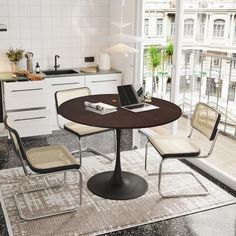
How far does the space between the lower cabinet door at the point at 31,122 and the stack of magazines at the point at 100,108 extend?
5.49ft

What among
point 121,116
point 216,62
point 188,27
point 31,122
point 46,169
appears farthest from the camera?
point 31,122

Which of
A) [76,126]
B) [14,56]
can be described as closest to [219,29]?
[76,126]

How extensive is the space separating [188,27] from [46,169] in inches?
98.8

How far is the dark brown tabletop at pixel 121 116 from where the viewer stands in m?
3.22

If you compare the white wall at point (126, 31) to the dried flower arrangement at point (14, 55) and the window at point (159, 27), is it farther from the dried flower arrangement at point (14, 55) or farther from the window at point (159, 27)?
the dried flower arrangement at point (14, 55)

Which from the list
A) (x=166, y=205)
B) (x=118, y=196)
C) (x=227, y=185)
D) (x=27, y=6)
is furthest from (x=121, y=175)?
(x=27, y=6)

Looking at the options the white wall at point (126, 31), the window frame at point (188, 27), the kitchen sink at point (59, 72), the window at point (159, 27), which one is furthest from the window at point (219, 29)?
the kitchen sink at point (59, 72)

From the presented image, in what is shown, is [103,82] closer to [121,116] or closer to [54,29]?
[54,29]

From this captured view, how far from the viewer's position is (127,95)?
3.77 metres

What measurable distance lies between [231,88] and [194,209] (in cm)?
181

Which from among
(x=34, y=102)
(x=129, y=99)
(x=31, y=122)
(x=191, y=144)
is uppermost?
(x=129, y=99)

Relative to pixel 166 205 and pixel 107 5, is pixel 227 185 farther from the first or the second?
pixel 107 5

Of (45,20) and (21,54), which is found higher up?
(45,20)

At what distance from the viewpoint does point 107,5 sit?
5980 mm
